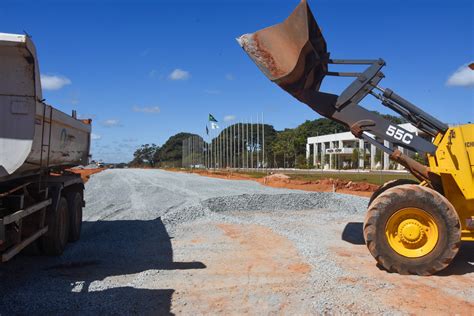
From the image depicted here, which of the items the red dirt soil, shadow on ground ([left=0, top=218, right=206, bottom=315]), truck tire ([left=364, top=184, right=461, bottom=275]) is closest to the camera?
shadow on ground ([left=0, top=218, right=206, bottom=315])

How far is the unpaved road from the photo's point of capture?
5582 millimetres

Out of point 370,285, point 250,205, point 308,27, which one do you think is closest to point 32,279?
point 370,285

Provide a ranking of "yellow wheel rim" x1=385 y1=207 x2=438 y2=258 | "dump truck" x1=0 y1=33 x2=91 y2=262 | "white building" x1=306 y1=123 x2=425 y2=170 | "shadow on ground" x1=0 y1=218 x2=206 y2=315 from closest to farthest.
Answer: "shadow on ground" x1=0 y1=218 x2=206 y2=315 < "dump truck" x1=0 y1=33 x2=91 y2=262 < "yellow wheel rim" x1=385 y1=207 x2=438 y2=258 < "white building" x1=306 y1=123 x2=425 y2=170

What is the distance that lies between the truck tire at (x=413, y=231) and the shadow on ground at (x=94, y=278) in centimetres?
291

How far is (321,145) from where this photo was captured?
93.1 meters

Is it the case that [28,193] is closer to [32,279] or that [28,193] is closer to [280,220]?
[32,279]

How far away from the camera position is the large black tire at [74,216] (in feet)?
31.1

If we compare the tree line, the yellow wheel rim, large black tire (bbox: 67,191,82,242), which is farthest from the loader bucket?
the tree line

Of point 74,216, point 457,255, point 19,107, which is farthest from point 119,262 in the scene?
point 457,255

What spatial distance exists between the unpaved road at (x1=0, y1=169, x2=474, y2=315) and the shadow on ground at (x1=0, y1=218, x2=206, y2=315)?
0.05 feet

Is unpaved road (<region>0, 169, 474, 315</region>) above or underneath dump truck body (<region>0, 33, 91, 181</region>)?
underneath

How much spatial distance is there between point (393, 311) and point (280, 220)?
738 centimetres

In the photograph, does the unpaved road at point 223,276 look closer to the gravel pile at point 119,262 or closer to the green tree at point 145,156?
the gravel pile at point 119,262

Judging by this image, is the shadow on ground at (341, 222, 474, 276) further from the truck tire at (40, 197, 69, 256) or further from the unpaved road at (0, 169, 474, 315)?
the truck tire at (40, 197, 69, 256)
